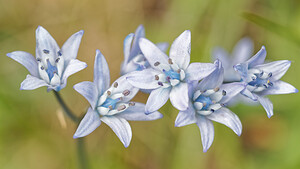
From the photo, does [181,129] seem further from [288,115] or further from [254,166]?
[288,115]

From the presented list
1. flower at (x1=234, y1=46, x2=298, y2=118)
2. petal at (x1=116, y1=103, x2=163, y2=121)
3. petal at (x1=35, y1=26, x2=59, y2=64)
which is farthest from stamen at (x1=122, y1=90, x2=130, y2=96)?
flower at (x1=234, y1=46, x2=298, y2=118)

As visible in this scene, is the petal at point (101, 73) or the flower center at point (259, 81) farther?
the flower center at point (259, 81)

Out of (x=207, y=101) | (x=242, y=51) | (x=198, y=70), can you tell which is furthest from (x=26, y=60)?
(x=242, y=51)

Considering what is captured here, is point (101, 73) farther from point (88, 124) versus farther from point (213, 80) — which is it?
point (213, 80)

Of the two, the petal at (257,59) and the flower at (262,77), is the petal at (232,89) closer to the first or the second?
the flower at (262,77)

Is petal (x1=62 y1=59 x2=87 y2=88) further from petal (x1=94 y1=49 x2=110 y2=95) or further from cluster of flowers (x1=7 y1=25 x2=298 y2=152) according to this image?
petal (x1=94 y1=49 x2=110 y2=95)

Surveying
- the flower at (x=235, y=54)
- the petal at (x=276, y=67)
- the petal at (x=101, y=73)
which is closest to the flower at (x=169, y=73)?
the petal at (x=101, y=73)

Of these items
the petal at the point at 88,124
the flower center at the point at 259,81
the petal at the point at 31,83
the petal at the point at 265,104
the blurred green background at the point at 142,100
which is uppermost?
the petal at the point at 31,83
